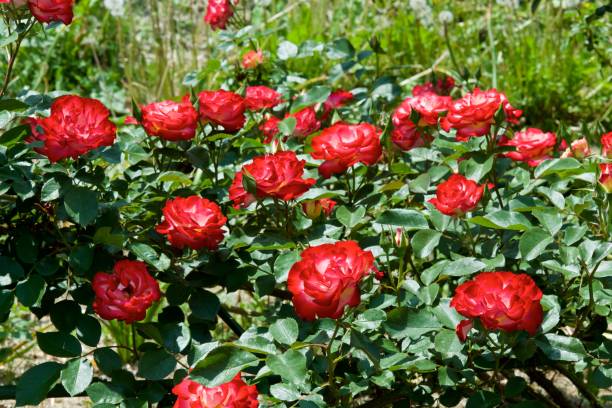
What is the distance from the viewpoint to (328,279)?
1125 millimetres

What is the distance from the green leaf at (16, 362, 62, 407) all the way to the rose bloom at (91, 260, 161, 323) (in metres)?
0.12

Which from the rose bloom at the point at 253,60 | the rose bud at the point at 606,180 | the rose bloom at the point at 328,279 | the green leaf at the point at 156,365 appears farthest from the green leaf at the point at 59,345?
the rose bloom at the point at 253,60

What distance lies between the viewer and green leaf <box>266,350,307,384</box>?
119cm

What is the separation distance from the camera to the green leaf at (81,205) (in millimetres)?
1399

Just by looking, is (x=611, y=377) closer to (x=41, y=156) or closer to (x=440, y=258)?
(x=440, y=258)

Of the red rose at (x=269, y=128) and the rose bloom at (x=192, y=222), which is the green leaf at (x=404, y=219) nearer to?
the rose bloom at (x=192, y=222)

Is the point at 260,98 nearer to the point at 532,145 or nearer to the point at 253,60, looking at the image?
the point at 253,60

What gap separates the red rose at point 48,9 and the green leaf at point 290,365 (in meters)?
0.70

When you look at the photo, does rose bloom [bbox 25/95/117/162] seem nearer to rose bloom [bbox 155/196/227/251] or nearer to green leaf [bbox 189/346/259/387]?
rose bloom [bbox 155/196/227/251]

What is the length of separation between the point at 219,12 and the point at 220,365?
1.32m

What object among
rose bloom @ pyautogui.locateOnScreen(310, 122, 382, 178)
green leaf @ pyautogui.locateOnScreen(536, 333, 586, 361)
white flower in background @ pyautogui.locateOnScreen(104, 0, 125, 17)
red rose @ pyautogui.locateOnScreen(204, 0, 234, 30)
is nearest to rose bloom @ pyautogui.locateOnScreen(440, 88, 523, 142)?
rose bloom @ pyautogui.locateOnScreen(310, 122, 382, 178)

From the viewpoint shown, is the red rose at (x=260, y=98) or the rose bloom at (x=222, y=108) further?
the red rose at (x=260, y=98)

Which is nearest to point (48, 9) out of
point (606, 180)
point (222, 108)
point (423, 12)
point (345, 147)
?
point (222, 108)

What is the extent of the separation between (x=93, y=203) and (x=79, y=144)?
10cm
